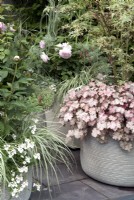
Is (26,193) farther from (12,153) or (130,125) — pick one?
(130,125)

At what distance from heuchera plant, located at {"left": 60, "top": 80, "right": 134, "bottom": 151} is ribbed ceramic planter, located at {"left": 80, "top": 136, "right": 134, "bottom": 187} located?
76 mm

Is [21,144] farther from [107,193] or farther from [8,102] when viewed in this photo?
[107,193]

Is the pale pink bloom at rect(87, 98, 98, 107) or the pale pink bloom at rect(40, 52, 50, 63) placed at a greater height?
the pale pink bloom at rect(40, 52, 50, 63)

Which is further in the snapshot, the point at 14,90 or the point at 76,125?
the point at 76,125

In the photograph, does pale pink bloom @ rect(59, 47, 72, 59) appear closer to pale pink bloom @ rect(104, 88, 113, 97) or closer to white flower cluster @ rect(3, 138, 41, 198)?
pale pink bloom @ rect(104, 88, 113, 97)

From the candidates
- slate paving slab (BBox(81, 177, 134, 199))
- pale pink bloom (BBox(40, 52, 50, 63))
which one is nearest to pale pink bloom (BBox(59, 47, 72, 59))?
pale pink bloom (BBox(40, 52, 50, 63))

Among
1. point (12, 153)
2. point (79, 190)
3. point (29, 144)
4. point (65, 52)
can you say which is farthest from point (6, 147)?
point (65, 52)

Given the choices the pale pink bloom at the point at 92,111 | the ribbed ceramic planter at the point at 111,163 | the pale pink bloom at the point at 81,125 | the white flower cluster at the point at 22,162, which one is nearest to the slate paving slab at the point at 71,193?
the ribbed ceramic planter at the point at 111,163

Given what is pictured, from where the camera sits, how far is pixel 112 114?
3006 mm

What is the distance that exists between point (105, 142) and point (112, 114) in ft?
0.78

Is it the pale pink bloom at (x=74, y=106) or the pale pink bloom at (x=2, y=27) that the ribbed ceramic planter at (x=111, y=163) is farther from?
the pale pink bloom at (x=2, y=27)

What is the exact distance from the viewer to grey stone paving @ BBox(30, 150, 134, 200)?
117 inches

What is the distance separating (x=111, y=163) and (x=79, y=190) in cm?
34

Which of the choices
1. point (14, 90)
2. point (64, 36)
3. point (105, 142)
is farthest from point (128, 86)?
point (64, 36)
